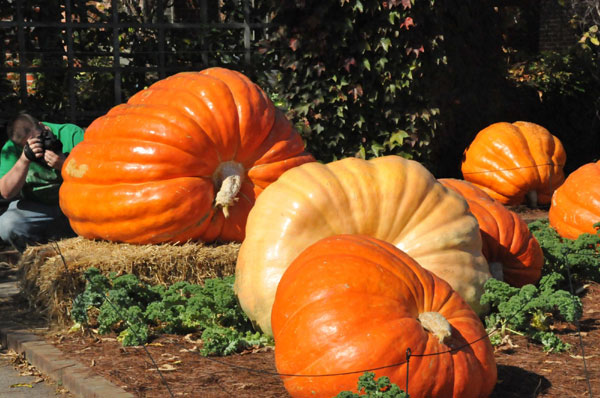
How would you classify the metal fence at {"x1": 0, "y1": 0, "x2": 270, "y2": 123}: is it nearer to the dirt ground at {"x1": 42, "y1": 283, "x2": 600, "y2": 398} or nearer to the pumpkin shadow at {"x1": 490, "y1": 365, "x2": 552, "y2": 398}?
the dirt ground at {"x1": 42, "y1": 283, "x2": 600, "y2": 398}

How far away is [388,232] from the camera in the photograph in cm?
438

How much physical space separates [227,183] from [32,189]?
2.07 metres

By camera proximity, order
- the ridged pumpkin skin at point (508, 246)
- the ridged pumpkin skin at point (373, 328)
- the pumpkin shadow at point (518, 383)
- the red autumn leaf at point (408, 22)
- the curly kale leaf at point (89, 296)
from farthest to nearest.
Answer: the red autumn leaf at point (408, 22) < the ridged pumpkin skin at point (508, 246) < the curly kale leaf at point (89, 296) < the pumpkin shadow at point (518, 383) < the ridged pumpkin skin at point (373, 328)

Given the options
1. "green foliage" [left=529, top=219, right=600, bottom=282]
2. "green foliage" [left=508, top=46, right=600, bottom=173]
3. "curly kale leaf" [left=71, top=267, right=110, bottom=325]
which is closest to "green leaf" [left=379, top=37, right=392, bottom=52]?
"green foliage" [left=508, top=46, right=600, bottom=173]

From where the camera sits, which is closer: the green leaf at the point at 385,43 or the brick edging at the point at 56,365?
the brick edging at the point at 56,365

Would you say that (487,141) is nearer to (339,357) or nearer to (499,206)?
(499,206)

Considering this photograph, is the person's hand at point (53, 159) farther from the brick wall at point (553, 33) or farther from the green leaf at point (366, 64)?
A: the brick wall at point (553, 33)

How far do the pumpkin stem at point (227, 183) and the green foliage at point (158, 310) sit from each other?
60 centimetres

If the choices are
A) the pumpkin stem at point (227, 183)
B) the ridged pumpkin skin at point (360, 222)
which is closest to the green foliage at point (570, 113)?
the pumpkin stem at point (227, 183)

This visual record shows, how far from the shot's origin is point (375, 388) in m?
3.12

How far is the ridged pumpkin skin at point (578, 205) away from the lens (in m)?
6.31

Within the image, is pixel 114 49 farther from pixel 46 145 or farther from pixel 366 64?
pixel 46 145

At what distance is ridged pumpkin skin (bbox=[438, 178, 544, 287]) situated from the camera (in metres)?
5.05

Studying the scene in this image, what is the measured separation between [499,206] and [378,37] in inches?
150
